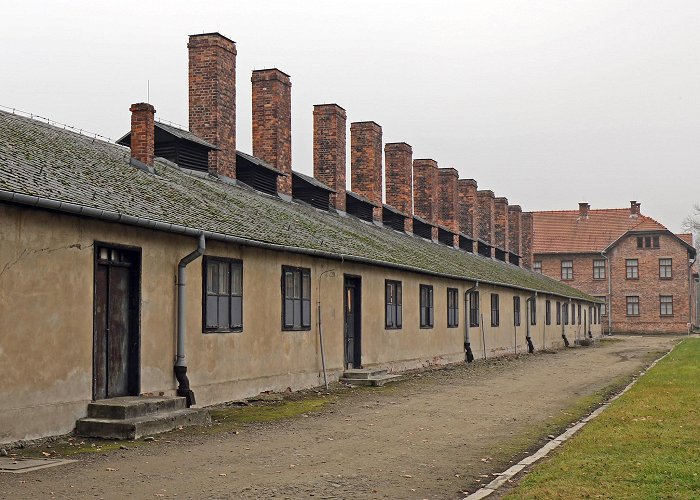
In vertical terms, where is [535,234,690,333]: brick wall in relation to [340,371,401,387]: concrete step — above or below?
above

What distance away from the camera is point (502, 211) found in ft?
181

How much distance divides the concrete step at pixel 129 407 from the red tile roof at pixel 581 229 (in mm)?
60522

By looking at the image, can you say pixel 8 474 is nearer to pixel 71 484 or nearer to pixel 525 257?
pixel 71 484

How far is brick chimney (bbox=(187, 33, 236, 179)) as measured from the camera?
23609 mm

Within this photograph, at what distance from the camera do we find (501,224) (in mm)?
54688

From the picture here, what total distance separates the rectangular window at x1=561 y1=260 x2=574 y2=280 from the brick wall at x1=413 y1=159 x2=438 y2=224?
3142cm

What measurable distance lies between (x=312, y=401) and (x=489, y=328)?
17341 mm

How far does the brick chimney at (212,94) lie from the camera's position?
23.6 m

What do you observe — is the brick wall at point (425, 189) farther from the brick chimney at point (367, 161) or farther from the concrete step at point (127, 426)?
the concrete step at point (127, 426)

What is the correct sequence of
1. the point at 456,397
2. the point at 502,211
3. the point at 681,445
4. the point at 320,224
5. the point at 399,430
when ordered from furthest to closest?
the point at 502,211 → the point at 320,224 → the point at 456,397 → the point at 399,430 → the point at 681,445

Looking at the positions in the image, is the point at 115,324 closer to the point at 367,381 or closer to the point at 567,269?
the point at 367,381

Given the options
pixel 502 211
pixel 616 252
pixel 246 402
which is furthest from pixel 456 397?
pixel 616 252

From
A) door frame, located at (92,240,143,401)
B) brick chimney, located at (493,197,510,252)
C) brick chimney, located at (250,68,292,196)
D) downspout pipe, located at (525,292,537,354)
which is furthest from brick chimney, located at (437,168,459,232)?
door frame, located at (92,240,143,401)

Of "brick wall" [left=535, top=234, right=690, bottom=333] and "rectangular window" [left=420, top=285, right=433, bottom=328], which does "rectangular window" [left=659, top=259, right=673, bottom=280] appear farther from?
"rectangular window" [left=420, top=285, right=433, bottom=328]
